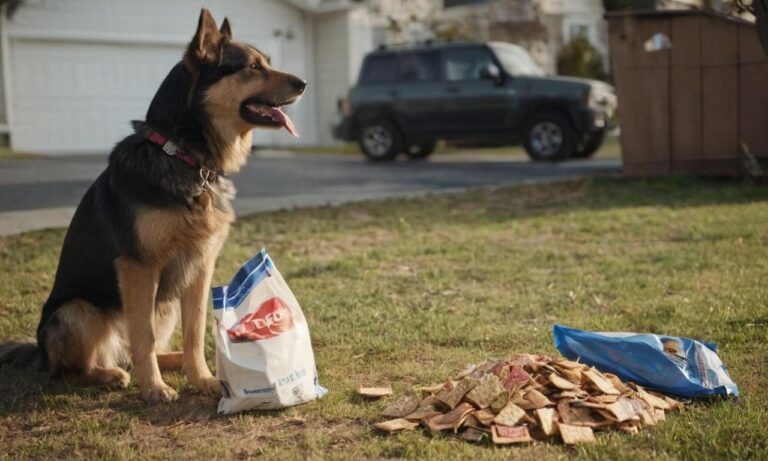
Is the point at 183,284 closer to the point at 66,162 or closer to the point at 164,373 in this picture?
the point at 164,373

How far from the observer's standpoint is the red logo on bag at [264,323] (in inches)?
146

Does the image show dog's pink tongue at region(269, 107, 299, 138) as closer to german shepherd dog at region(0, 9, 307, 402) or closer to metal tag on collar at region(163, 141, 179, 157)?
german shepherd dog at region(0, 9, 307, 402)

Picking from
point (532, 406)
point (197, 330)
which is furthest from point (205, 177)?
point (532, 406)

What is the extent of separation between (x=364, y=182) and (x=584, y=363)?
30.8ft

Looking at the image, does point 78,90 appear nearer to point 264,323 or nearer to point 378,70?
point 378,70

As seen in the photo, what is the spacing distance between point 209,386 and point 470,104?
41.6 ft

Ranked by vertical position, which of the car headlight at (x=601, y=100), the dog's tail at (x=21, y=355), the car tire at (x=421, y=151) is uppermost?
the car headlight at (x=601, y=100)

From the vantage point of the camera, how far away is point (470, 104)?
16.2 meters

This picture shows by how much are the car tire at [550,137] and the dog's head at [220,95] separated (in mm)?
11878

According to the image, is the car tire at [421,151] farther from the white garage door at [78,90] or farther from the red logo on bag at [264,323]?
the red logo on bag at [264,323]

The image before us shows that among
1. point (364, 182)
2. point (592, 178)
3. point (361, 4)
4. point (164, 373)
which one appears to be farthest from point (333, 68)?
point (164, 373)

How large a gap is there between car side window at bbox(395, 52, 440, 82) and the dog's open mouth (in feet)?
41.2

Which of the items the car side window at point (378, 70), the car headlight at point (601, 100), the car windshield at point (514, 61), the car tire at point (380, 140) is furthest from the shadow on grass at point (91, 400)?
the car side window at point (378, 70)

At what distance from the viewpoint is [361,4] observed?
2255cm
